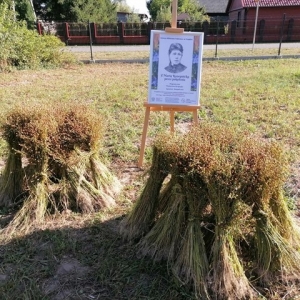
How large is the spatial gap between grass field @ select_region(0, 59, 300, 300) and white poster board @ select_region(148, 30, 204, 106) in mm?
895

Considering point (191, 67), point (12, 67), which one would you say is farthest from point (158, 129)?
point (12, 67)

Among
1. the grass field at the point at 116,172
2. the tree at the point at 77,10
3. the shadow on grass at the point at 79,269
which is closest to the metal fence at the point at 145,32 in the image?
the tree at the point at 77,10

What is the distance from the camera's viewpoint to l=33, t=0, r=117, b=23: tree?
26844 mm

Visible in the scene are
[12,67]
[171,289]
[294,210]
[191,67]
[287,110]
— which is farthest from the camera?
[12,67]

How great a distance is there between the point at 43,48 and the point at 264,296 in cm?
1229

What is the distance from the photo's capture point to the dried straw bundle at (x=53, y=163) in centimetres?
281

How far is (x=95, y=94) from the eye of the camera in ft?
25.0

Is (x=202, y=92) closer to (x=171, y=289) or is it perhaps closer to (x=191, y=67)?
(x=191, y=67)

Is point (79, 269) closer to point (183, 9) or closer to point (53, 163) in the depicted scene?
point (53, 163)

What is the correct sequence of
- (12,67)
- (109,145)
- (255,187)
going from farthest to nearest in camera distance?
(12,67) < (109,145) < (255,187)

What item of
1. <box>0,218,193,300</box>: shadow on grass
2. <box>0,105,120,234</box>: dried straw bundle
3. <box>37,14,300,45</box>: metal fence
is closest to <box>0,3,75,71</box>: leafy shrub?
<box>0,105,120,234</box>: dried straw bundle

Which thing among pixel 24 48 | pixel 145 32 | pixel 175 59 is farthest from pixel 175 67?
pixel 145 32

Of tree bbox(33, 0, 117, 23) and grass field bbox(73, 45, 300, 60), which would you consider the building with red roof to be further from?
tree bbox(33, 0, 117, 23)

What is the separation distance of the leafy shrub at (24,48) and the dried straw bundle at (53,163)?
29.1 feet
